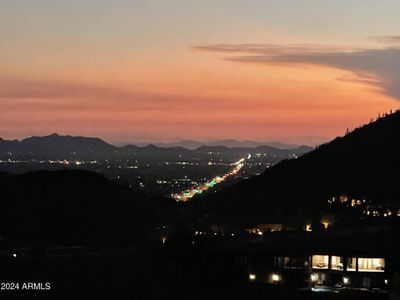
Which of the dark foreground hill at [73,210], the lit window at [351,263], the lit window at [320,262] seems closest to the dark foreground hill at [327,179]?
the dark foreground hill at [73,210]

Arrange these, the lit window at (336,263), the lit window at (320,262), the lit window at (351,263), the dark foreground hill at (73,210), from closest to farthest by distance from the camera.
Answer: the lit window at (351,263) < the lit window at (336,263) < the lit window at (320,262) < the dark foreground hill at (73,210)

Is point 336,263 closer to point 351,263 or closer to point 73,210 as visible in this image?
point 351,263

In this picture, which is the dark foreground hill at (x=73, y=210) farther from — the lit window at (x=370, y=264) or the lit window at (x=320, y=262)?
the lit window at (x=370, y=264)

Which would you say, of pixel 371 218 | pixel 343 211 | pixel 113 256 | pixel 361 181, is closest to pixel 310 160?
pixel 361 181

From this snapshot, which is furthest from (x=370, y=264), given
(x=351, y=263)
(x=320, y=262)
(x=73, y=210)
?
(x=73, y=210)

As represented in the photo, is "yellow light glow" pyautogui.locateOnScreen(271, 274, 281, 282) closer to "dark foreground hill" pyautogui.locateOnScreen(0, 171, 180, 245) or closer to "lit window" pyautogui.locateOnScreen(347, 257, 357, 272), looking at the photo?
"lit window" pyautogui.locateOnScreen(347, 257, 357, 272)

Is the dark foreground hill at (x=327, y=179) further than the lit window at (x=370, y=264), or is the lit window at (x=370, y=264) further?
the dark foreground hill at (x=327, y=179)

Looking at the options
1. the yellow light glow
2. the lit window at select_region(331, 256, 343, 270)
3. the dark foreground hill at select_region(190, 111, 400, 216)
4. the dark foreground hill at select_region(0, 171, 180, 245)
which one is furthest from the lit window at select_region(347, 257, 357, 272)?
the dark foreground hill at select_region(190, 111, 400, 216)
